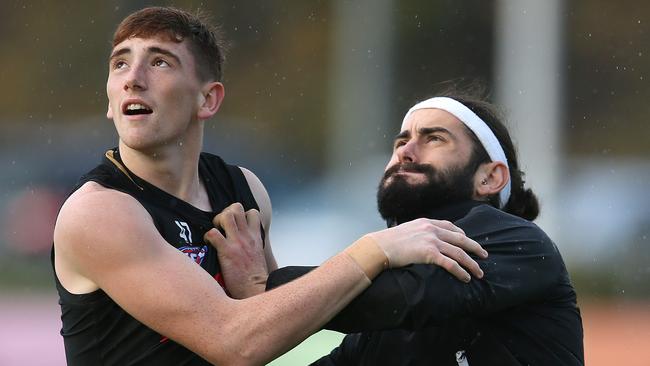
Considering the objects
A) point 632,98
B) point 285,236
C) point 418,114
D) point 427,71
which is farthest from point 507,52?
point 418,114

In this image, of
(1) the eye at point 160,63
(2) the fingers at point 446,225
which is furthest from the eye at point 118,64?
(2) the fingers at point 446,225

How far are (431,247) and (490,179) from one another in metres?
0.98

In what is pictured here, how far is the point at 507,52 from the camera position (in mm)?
16406

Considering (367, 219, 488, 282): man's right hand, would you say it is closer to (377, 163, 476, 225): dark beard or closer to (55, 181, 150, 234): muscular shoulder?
(377, 163, 476, 225): dark beard

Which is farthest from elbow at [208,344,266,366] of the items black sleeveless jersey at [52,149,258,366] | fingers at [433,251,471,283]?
fingers at [433,251,471,283]

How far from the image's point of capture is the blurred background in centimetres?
1406

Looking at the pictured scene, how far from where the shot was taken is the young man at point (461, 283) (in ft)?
13.4

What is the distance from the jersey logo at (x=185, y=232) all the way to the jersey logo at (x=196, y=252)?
0.10 ft

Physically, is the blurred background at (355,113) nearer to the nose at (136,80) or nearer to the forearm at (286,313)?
the nose at (136,80)

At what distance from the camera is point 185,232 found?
4.29 metres

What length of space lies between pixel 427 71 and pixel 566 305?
13.5 m

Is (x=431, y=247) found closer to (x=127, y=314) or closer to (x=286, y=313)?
(x=286, y=313)

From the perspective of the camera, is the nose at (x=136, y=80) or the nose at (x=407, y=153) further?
the nose at (x=407, y=153)

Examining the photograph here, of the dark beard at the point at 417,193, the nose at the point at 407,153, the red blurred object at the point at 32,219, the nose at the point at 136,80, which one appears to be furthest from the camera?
the red blurred object at the point at 32,219
